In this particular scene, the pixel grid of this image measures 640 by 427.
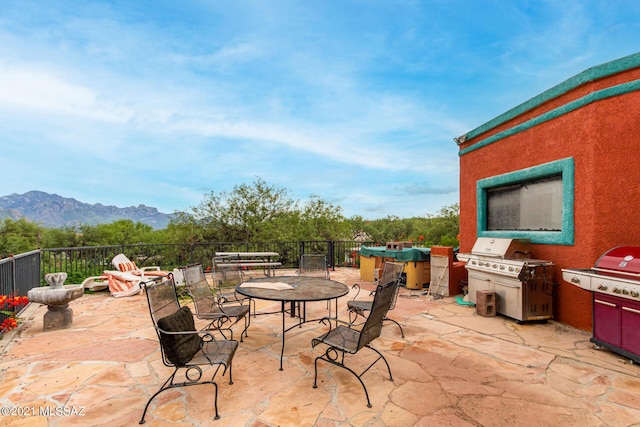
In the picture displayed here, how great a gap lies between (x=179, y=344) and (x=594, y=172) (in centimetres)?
511

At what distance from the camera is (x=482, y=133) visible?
6.32 m

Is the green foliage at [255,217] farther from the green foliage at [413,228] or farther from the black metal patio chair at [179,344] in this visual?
the black metal patio chair at [179,344]

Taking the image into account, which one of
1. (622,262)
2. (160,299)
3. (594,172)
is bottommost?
(160,299)

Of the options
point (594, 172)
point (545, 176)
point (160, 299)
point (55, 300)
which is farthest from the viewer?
point (545, 176)

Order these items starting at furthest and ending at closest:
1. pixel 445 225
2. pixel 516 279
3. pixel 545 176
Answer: pixel 445 225
pixel 545 176
pixel 516 279

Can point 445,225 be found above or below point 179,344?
above

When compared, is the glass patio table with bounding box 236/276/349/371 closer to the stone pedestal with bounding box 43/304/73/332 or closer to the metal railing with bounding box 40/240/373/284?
the stone pedestal with bounding box 43/304/73/332

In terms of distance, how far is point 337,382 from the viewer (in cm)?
271

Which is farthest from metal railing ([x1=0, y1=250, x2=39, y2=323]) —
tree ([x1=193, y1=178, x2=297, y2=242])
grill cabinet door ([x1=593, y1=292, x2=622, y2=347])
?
grill cabinet door ([x1=593, y1=292, x2=622, y2=347])

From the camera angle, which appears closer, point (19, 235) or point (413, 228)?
point (19, 235)

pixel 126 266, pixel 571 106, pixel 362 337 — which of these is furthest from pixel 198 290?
pixel 571 106

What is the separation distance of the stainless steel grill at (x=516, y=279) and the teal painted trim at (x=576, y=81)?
221 cm

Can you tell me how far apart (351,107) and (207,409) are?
31.8 feet

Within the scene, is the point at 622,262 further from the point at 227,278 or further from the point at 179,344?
the point at 227,278
